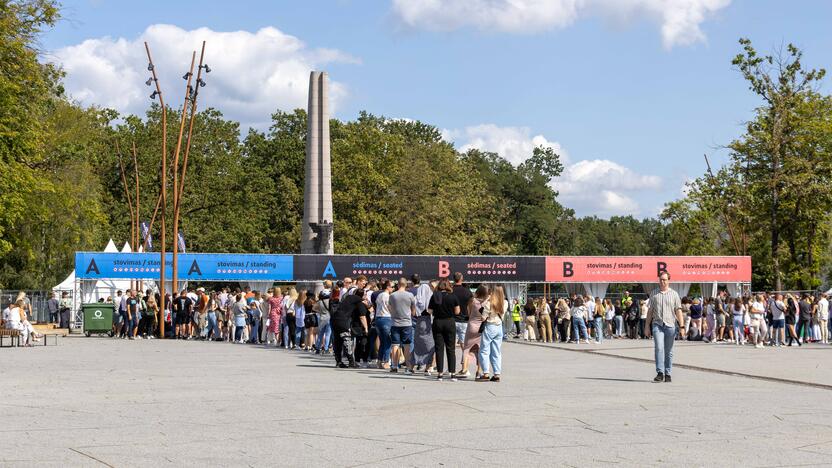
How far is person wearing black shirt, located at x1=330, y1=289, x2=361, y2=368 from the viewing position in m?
19.1

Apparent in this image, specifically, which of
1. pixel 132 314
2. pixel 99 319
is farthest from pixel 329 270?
pixel 132 314

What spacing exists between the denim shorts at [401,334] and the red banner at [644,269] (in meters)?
32.4

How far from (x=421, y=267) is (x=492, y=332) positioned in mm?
32326

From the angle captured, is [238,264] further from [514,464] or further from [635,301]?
[514,464]

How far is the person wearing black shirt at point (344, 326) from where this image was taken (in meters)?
19.1

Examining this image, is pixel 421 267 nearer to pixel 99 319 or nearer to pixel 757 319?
pixel 99 319

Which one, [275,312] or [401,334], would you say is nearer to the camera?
[401,334]

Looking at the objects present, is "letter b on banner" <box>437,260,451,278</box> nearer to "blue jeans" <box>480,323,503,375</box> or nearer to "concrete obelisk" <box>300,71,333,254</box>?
"concrete obelisk" <box>300,71,333,254</box>

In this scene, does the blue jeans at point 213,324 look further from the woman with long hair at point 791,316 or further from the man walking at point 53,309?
the woman with long hair at point 791,316

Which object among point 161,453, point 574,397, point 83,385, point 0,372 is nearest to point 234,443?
point 161,453

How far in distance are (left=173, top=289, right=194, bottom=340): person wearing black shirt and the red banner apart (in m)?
20.7

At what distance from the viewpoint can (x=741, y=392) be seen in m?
14.7

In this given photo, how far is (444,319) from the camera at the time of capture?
17.0 meters

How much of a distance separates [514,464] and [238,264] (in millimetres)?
40540
